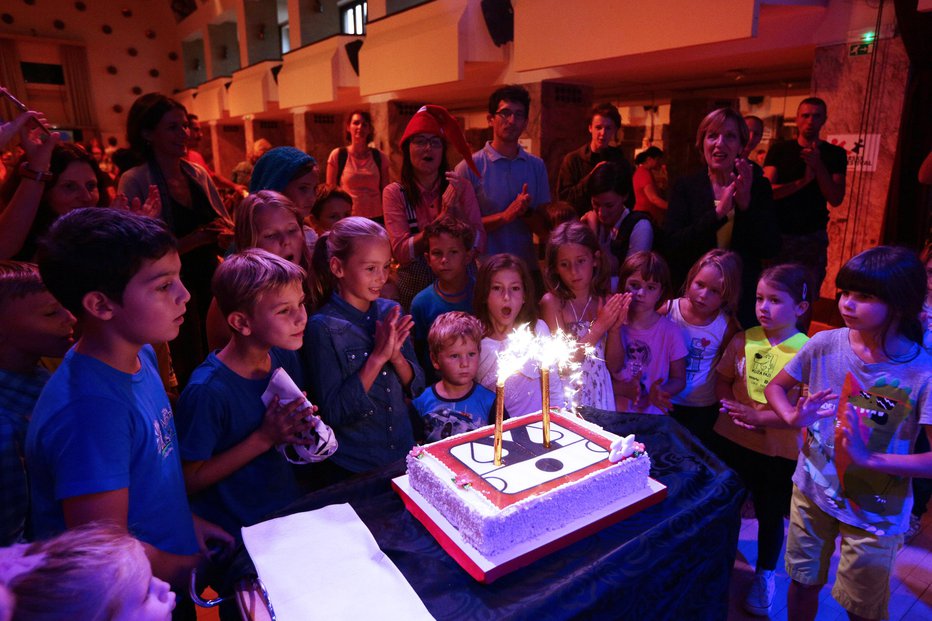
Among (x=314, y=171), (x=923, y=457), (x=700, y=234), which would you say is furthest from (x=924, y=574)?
Result: (x=314, y=171)

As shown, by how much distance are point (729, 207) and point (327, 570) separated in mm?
2738

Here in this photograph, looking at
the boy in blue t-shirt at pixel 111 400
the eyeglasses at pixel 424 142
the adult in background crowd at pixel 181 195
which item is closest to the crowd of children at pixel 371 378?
the boy in blue t-shirt at pixel 111 400

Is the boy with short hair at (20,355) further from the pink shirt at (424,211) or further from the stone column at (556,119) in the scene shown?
the stone column at (556,119)

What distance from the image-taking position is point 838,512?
1824mm

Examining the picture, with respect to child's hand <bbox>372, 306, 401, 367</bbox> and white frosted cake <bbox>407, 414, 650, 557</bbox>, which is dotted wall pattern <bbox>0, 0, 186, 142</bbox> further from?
white frosted cake <bbox>407, 414, 650, 557</bbox>

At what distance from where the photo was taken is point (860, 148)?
5.05 m

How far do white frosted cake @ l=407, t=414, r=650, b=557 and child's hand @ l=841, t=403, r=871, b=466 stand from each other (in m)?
0.74

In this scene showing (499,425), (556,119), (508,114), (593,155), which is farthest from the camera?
(556,119)

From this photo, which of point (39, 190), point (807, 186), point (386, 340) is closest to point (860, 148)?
point (807, 186)

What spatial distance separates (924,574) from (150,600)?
317 cm

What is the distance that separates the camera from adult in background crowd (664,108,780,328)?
2938mm

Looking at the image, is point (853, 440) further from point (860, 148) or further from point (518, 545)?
point (860, 148)

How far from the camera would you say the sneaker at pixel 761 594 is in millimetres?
2213

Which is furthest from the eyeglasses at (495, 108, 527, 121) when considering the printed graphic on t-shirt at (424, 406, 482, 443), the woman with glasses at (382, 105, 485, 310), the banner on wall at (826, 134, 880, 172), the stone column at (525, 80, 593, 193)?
the stone column at (525, 80, 593, 193)
